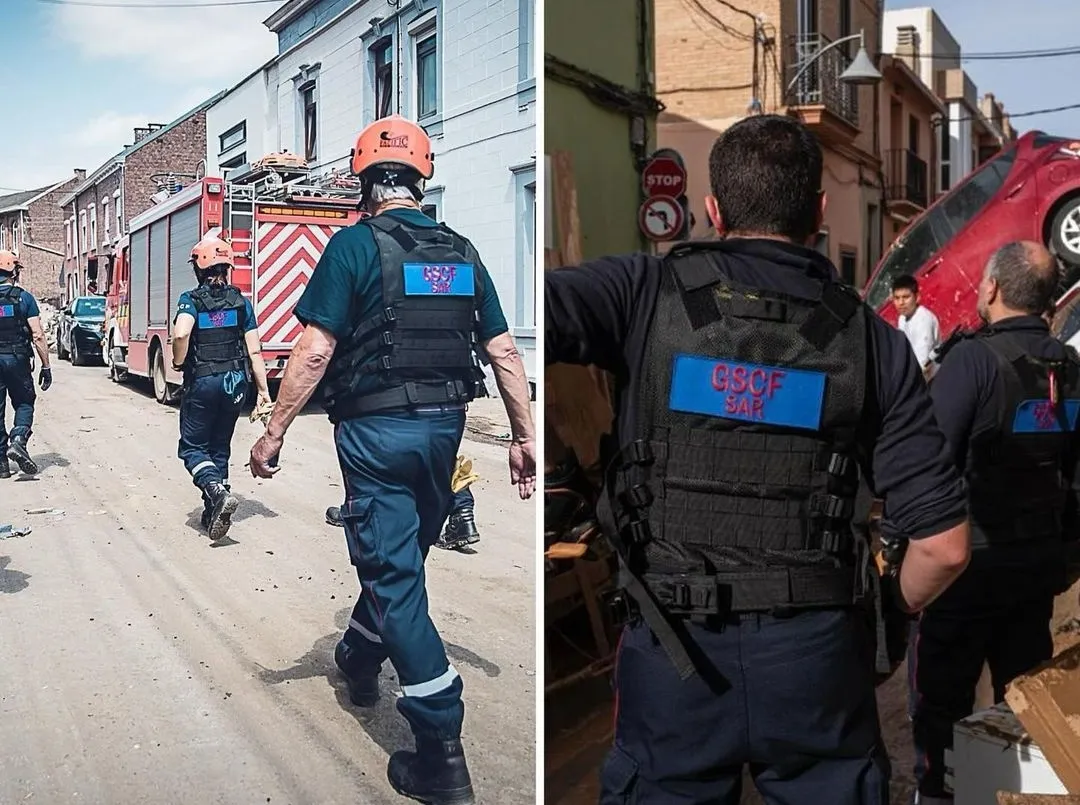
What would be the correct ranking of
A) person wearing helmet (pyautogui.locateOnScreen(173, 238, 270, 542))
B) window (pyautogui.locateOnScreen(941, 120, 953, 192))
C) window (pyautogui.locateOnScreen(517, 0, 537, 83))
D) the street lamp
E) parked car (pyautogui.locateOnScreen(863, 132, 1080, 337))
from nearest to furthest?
window (pyautogui.locateOnScreen(517, 0, 537, 83)) < person wearing helmet (pyautogui.locateOnScreen(173, 238, 270, 542)) < the street lamp < parked car (pyautogui.locateOnScreen(863, 132, 1080, 337)) < window (pyautogui.locateOnScreen(941, 120, 953, 192))

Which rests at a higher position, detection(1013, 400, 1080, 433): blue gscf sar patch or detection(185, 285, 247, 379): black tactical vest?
detection(185, 285, 247, 379): black tactical vest

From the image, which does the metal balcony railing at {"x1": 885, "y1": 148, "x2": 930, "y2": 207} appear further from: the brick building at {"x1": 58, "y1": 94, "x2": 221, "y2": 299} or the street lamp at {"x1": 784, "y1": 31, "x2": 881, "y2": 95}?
the brick building at {"x1": 58, "y1": 94, "x2": 221, "y2": 299}

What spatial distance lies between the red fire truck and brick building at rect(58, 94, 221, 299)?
0.03m

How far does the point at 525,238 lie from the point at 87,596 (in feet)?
3.26

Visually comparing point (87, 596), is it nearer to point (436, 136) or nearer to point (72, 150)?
point (72, 150)

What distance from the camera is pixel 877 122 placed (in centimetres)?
398

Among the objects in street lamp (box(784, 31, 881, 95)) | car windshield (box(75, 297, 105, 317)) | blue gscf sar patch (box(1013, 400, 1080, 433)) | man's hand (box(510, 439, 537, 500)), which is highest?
street lamp (box(784, 31, 881, 95))

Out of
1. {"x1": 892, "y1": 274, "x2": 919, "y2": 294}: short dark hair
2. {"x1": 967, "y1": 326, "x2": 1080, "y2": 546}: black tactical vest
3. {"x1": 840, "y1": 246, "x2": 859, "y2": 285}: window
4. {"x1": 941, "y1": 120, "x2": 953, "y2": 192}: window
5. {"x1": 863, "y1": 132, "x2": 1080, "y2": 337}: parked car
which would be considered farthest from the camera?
{"x1": 941, "y1": 120, "x2": 953, "y2": 192}: window

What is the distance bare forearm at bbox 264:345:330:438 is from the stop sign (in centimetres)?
81

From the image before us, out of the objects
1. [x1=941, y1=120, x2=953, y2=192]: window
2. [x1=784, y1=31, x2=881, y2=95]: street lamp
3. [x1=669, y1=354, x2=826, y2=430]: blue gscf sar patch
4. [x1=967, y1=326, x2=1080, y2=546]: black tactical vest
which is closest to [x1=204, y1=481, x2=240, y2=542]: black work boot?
[x1=669, y1=354, x2=826, y2=430]: blue gscf sar patch

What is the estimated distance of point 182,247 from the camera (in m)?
1.94

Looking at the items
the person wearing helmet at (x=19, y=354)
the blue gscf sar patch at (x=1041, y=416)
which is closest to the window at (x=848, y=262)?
the blue gscf sar patch at (x=1041, y=416)

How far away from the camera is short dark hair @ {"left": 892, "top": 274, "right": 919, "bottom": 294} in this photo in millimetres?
4004

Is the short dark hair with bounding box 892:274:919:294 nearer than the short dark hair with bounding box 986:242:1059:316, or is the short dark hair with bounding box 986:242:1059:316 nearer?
the short dark hair with bounding box 986:242:1059:316
